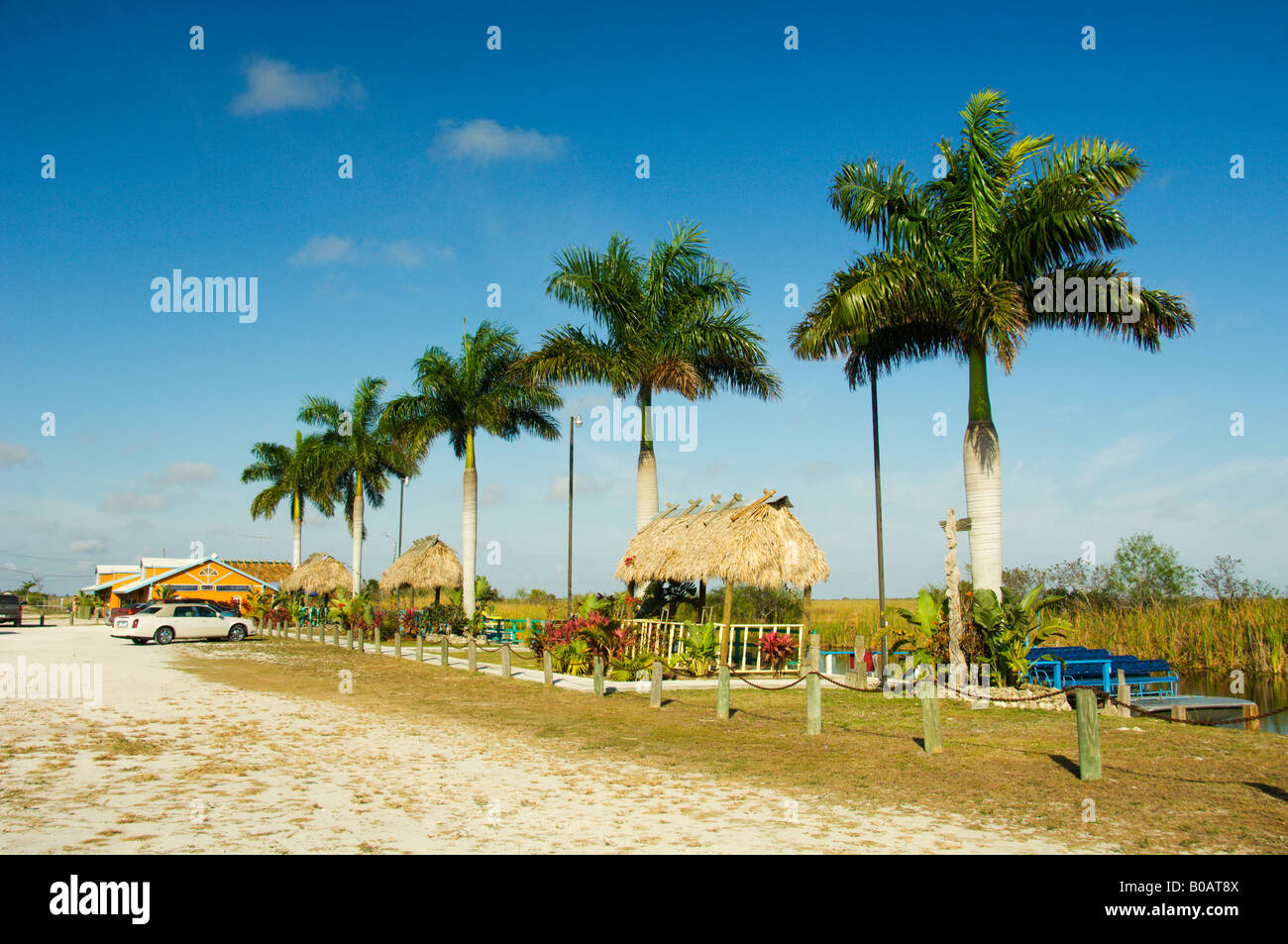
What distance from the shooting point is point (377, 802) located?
8.19m

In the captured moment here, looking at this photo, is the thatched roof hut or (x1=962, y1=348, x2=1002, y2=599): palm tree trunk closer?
(x1=962, y1=348, x2=1002, y2=599): palm tree trunk

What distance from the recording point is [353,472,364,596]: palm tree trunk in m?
43.8

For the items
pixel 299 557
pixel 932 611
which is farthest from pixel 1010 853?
pixel 299 557

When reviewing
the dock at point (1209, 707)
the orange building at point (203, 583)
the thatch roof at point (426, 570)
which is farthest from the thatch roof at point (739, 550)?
the orange building at point (203, 583)

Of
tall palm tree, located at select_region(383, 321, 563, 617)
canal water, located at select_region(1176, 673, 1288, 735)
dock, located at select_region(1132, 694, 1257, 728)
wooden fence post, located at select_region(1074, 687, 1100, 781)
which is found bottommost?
canal water, located at select_region(1176, 673, 1288, 735)

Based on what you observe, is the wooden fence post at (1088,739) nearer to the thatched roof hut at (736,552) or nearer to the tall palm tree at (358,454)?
the thatched roof hut at (736,552)

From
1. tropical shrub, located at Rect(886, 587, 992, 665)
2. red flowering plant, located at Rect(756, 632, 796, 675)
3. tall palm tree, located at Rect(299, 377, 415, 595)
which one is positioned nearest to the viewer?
tropical shrub, located at Rect(886, 587, 992, 665)

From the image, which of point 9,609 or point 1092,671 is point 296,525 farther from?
point 1092,671

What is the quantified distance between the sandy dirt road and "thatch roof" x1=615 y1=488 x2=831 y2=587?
9190mm

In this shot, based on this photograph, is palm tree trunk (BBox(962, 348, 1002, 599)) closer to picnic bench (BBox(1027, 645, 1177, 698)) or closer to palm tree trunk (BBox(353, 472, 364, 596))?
picnic bench (BBox(1027, 645, 1177, 698))

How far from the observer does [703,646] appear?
2094 cm

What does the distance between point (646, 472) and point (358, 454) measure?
857 inches

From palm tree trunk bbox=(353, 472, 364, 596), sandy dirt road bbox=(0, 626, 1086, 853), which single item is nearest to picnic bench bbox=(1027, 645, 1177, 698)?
sandy dirt road bbox=(0, 626, 1086, 853)

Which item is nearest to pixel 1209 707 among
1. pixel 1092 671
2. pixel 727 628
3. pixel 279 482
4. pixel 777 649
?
pixel 1092 671
